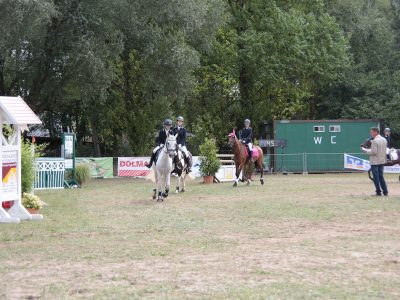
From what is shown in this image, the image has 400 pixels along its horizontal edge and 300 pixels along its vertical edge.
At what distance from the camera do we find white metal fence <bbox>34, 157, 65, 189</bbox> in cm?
2448

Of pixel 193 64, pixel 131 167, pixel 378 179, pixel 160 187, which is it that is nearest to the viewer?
pixel 160 187

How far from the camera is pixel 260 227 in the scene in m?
11.8

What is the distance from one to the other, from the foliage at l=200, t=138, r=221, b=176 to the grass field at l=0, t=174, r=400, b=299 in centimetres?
1128

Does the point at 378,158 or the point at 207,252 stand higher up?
the point at 378,158

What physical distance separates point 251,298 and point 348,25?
44.0m

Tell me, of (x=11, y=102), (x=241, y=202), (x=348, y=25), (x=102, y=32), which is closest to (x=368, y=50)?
(x=348, y=25)

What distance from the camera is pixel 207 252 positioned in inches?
355

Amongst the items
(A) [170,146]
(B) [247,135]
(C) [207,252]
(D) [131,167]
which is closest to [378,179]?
(A) [170,146]

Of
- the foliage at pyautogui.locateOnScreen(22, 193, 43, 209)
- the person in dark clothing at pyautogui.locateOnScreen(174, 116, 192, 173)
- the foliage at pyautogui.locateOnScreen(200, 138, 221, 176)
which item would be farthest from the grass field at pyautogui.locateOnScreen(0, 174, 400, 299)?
the foliage at pyautogui.locateOnScreen(200, 138, 221, 176)

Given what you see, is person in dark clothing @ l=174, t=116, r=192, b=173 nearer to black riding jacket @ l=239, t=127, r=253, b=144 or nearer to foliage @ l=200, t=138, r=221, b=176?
black riding jacket @ l=239, t=127, r=253, b=144

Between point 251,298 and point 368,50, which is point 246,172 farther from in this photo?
point 368,50

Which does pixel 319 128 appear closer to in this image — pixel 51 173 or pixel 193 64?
pixel 193 64

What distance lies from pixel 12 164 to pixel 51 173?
36.6ft

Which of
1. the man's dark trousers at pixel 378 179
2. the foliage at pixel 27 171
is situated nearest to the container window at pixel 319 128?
the man's dark trousers at pixel 378 179
